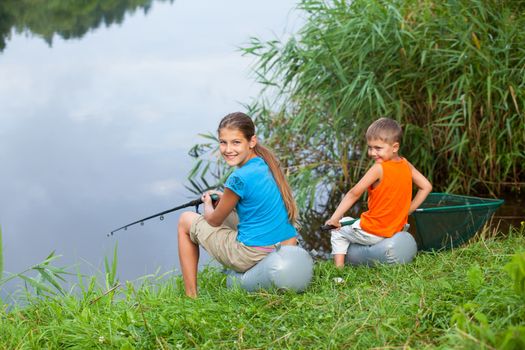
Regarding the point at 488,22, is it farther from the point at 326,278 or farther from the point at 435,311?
the point at 435,311

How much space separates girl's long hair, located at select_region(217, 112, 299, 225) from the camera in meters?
4.04

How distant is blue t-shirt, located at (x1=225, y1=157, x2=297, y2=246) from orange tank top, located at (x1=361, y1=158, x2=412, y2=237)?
0.54 meters

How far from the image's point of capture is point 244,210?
4043 mm

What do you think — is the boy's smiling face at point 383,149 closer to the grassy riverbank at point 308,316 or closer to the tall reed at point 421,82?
the grassy riverbank at point 308,316

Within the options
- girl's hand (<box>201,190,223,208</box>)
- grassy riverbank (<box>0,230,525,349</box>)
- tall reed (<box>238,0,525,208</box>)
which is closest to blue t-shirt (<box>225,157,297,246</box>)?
girl's hand (<box>201,190,223,208</box>)

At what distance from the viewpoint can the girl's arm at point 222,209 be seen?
399 cm

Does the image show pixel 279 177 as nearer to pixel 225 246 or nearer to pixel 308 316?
pixel 225 246

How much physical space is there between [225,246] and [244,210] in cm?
20

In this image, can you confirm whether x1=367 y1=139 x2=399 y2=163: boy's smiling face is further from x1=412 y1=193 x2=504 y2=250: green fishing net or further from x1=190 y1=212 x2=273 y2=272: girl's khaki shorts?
x1=190 y1=212 x2=273 y2=272: girl's khaki shorts

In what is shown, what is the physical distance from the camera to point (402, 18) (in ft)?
20.1

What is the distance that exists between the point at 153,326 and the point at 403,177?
164 cm

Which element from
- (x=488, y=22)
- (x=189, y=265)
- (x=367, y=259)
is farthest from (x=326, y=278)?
(x=488, y=22)

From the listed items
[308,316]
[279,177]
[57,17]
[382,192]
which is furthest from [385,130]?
[57,17]

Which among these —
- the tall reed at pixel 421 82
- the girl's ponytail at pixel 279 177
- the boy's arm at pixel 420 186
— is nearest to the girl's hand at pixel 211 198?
the girl's ponytail at pixel 279 177
